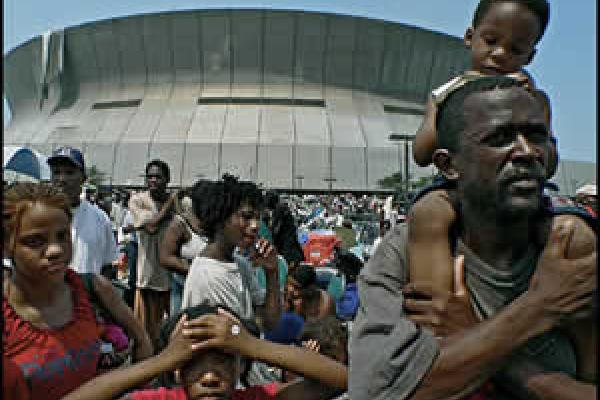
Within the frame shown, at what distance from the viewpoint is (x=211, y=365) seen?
2.03m

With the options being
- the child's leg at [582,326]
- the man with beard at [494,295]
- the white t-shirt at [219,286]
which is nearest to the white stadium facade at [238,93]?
the white t-shirt at [219,286]

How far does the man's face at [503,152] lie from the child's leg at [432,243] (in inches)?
2.6

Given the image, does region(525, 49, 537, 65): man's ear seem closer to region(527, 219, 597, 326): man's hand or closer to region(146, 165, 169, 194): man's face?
region(527, 219, 597, 326): man's hand

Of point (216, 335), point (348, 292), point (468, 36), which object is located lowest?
point (348, 292)

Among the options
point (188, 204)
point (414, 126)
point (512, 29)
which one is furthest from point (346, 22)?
point (512, 29)

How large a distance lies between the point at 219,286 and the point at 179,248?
5.76 ft

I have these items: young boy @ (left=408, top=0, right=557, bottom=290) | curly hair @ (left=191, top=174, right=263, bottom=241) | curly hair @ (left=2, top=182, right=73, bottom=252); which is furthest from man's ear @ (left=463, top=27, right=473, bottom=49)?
curly hair @ (left=191, top=174, right=263, bottom=241)

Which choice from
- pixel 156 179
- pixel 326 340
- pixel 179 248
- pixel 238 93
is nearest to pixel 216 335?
pixel 326 340

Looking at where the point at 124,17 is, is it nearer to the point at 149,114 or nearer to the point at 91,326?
the point at 149,114

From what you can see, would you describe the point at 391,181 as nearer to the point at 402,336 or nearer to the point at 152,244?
the point at 152,244

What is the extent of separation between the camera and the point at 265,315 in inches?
153

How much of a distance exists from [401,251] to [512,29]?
0.94 meters

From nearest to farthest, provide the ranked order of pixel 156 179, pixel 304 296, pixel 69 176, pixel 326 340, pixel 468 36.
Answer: pixel 468 36 → pixel 326 340 → pixel 69 176 → pixel 304 296 → pixel 156 179

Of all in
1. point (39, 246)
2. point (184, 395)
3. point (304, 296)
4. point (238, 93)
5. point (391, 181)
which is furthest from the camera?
point (238, 93)
